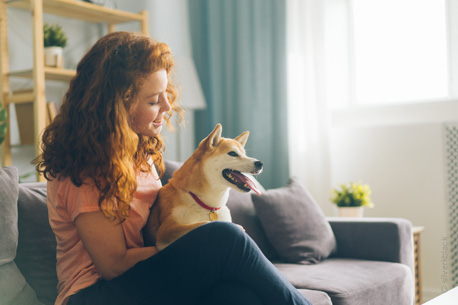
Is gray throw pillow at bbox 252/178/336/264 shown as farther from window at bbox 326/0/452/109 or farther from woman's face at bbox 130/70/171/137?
window at bbox 326/0/452/109

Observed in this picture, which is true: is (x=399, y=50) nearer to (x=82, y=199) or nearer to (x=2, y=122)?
(x=2, y=122)

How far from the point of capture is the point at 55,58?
2906mm

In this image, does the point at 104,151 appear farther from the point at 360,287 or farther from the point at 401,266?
the point at 401,266

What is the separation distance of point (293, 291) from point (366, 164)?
2.07 m

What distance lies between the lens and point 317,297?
5.57ft

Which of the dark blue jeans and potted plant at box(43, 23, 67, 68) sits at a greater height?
potted plant at box(43, 23, 67, 68)

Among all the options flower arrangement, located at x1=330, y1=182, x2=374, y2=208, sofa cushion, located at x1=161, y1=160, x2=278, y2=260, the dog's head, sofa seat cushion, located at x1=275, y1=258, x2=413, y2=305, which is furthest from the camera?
flower arrangement, located at x1=330, y1=182, x2=374, y2=208

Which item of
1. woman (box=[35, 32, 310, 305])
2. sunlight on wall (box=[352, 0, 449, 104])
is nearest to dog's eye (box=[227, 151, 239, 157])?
woman (box=[35, 32, 310, 305])

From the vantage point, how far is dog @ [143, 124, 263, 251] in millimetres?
1420

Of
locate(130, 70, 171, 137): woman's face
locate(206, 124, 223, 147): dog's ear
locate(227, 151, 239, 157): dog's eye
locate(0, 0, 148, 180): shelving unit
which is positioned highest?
locate(0, 0, 148, 180): shelving unit

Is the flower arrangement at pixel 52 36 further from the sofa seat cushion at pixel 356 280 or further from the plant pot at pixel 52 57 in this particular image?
the sofa seat cushion at pixel 356 280

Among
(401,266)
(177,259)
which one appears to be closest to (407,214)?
(401,266)

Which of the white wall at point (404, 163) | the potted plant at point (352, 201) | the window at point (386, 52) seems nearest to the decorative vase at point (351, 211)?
the potted plant at point (352, 201)

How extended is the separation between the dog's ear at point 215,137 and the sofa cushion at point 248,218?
2.10 feet
